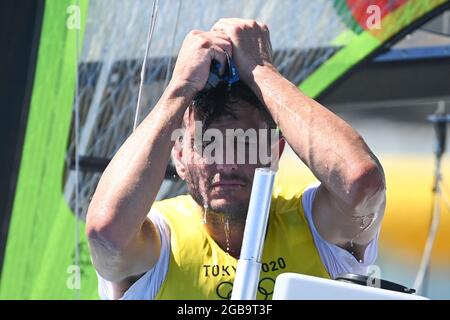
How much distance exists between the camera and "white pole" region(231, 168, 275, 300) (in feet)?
3.18

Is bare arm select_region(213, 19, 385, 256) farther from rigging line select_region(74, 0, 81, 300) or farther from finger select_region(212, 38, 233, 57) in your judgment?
rigging line select_region(74, 0, 81, 300)

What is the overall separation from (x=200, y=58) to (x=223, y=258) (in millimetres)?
330

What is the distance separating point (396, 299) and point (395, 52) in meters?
1.28

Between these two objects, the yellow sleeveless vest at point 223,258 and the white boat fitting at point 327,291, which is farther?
the yellow sleeveless vest at point 223,258

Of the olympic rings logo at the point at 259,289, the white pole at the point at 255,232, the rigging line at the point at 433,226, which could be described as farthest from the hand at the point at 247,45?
the rigging line at the point at 433,226

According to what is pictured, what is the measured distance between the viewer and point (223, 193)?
53.4 inches

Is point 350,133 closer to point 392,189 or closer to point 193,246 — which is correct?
point 193,246

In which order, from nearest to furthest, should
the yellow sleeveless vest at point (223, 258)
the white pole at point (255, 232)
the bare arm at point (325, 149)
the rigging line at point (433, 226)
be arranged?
the white pole at point (255, 232) → the bare arm at point (325, 149) → the yellow sleeveless vest at point (223, 258) → the rigging line at point (433, 226)

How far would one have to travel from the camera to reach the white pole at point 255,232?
3.18ft

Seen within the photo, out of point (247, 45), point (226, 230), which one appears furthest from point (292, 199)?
point (247, 45)

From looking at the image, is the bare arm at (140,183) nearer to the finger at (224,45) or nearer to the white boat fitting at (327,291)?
the finger at (224,45)

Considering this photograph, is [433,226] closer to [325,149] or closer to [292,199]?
[292,199]

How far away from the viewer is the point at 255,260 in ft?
3.20
